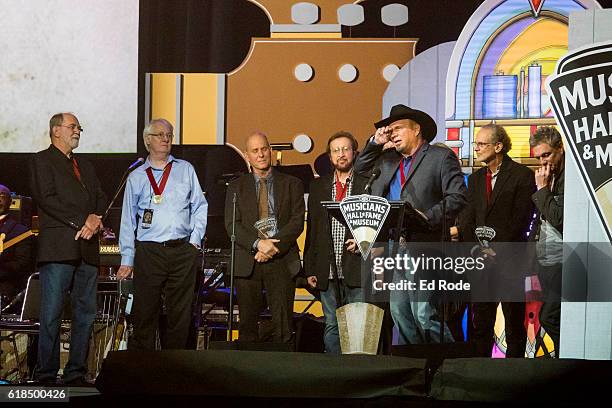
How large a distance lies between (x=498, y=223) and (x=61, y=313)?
2.94 m

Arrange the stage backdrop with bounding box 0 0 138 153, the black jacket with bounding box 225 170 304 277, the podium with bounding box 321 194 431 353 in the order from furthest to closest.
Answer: the stage backdrop with bounding box 0 0 138 153, the black jacket with bounding box 225 170 304 277, the podium with bounding box 321 194 431 353

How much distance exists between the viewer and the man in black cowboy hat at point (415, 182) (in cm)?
590

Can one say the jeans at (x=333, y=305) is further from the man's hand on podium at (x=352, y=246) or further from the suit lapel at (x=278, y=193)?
the suit lapel at (x=278, y=193)

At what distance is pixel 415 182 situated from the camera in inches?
238

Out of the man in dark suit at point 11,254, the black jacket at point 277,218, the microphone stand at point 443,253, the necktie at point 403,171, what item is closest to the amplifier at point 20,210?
the man in dark suit at point 11,254

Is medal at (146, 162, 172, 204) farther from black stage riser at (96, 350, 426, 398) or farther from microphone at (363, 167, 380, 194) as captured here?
black stage riser at (96, 350, 426, 398)

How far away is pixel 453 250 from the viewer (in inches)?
248

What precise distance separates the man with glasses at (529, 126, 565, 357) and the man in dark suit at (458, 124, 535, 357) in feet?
0.35

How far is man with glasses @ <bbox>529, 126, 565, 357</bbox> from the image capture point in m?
5.97

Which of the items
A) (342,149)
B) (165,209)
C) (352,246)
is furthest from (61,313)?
(342,149)

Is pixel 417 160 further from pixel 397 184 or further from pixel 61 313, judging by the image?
pixel 61 313

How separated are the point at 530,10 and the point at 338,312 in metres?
2.70

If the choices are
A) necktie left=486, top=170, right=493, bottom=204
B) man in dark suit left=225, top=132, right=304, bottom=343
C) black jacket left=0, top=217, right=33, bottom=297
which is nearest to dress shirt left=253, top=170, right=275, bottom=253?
man in dark suit left=225, top=132, right=304, bottom=343

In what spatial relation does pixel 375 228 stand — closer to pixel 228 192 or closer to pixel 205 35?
pixel 228 192
